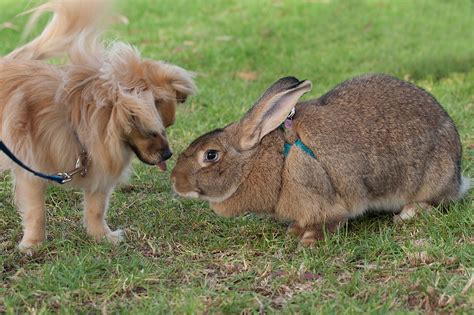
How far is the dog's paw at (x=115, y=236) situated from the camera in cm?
406

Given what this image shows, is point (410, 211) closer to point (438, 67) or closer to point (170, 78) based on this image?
point (170, 78)

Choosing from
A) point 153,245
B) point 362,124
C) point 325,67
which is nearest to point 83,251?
point 153,245

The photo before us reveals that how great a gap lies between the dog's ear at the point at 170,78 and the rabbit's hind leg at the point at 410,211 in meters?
1.38

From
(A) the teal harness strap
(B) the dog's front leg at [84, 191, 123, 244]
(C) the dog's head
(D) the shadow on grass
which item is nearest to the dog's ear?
(C) the dog's head

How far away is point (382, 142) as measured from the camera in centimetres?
409

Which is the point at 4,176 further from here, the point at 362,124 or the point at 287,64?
the point at 287,64

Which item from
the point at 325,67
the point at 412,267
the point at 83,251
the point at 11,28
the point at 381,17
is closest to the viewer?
the point at 412,267

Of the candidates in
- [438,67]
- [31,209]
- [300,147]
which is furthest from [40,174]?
[438,67]

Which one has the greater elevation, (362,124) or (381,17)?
(362,124)

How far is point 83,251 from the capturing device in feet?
12.7

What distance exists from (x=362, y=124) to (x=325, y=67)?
5034 mm

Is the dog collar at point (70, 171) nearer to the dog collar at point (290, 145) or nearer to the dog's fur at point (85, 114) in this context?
the dog's fur at point (85, 114)

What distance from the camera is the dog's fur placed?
361 cm

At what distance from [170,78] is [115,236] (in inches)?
38.4
